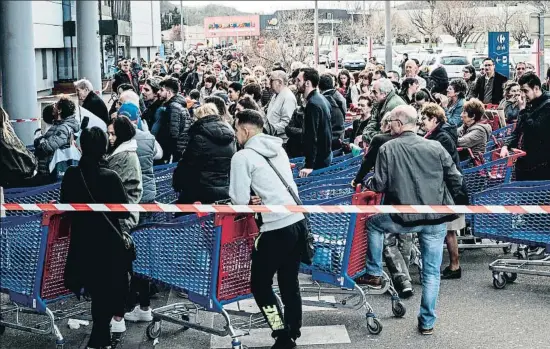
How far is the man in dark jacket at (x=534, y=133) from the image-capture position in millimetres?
9461

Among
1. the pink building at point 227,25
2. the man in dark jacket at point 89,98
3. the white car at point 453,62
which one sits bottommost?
the man in dark jacket at point 89,98

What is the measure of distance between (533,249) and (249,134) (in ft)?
14.7

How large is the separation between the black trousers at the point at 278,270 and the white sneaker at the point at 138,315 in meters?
1.44

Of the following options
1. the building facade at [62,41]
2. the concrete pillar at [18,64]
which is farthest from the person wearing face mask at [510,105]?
the building facade at [62,41]

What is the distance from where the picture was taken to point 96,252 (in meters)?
6.56

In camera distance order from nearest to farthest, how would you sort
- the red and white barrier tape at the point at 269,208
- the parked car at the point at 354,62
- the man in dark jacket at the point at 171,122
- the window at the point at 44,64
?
1. the red and white barrier tape at the point at 269,208
2. the man in dark jacket at the point at 171,122
3. the window at the point at 44,64
4. the parked car at the point at 354,62

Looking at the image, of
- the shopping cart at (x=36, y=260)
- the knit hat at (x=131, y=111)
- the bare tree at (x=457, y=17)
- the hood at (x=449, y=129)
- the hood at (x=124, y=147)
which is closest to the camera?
the shopping cart at (x=36, y=260)

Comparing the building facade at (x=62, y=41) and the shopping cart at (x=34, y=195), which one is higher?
the building facade at (x=62, y=41)

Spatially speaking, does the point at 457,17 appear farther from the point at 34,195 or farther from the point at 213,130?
the point at 213,130

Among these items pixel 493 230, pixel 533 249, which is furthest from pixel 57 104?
pixel 533 249

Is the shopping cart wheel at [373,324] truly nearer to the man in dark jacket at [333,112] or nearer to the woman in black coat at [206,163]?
the woman in black coat at [206,163]

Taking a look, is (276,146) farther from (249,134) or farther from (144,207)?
(144,207)

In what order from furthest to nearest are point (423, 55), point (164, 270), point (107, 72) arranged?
point (423, 55) → point (107, 72) → point (164, 270)

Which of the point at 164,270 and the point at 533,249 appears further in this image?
the point at 533,249
